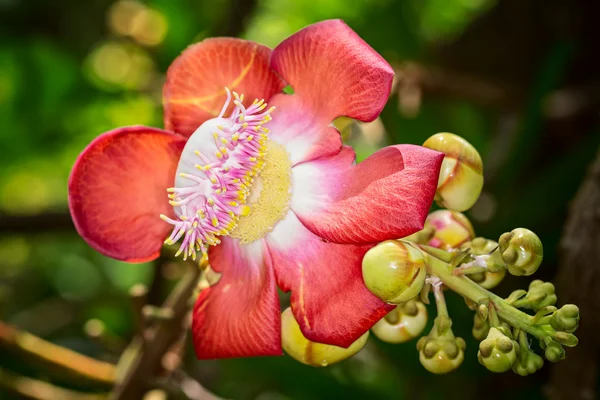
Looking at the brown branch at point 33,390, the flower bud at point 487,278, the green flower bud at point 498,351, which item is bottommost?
the brown branch at point 33,390

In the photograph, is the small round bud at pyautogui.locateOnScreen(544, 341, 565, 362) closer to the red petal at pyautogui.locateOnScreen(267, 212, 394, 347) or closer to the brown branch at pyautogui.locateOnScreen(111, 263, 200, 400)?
the red petal at pyautogui.locateOnScreen(267, 212, 394, 347)

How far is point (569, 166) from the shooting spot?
143 cm

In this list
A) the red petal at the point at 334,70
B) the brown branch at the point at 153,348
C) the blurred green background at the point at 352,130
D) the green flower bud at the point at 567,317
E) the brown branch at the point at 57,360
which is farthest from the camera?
the blurred green background at the point at 352,130

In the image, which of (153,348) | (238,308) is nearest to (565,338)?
(238,308)

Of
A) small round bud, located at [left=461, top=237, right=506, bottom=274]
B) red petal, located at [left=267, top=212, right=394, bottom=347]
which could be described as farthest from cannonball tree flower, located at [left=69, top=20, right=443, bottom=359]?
small round bud, located at [left=461, top=237, right=506, bottom=274]

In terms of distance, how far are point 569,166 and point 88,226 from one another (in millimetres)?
1055

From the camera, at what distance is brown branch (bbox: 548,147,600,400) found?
994 mm

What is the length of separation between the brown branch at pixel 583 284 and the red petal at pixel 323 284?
0.45 m

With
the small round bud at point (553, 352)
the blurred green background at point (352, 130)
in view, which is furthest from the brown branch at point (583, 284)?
the small round bud at point (553, 352)

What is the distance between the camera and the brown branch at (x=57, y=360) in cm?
117

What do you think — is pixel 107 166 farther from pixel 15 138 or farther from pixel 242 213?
pixel 15 138

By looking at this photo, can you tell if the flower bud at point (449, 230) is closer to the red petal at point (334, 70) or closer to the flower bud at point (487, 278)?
the flower bud at point (487, 278)

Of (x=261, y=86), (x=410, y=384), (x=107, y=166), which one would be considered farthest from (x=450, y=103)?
(x=107, y=166)

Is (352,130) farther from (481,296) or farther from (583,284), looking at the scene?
(481,296)
